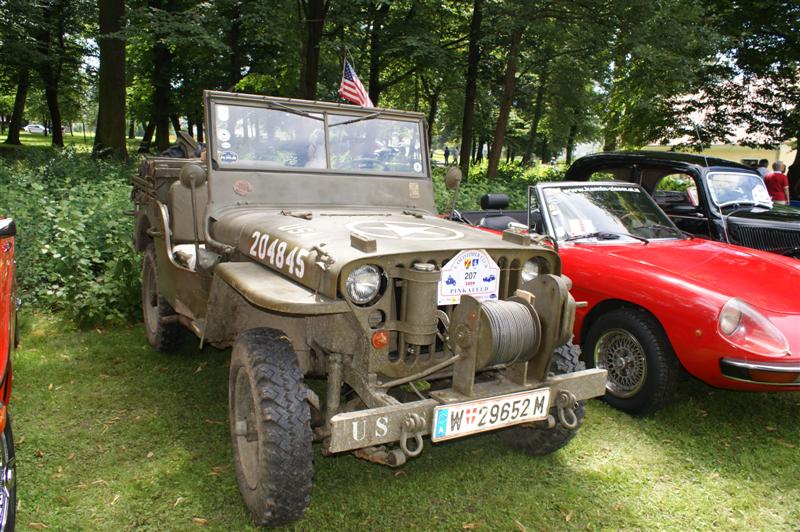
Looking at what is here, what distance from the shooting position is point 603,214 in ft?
18.8

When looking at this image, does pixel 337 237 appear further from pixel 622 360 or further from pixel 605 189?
pixel 605 189

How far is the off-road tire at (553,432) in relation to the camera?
3.71 m

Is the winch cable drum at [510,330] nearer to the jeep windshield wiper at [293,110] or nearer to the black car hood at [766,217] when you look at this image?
the jeep windshield wiper at [293,110]

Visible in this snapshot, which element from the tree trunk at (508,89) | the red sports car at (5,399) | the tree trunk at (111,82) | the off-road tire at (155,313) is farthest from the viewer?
the tree trunk at (508,89)

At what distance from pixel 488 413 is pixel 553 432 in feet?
3.29

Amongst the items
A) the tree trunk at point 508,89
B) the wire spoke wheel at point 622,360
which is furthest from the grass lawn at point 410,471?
the tree trunk at point 508,89

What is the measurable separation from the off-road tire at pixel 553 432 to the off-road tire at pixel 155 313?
2.85 m

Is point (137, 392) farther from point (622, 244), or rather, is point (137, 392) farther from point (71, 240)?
point (622, 244)

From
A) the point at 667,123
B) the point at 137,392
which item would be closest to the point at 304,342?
the point at 137,392

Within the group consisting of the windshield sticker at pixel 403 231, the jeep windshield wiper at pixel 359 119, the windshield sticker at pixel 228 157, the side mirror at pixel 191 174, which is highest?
the jeep windshield wiper at pixel 359 119

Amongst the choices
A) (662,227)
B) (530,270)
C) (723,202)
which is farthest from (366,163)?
(723,202)

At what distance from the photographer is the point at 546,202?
18.5 ft

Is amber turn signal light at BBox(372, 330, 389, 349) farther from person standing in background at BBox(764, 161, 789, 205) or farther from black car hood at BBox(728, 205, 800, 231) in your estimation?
person standing in background at BBox(764, 161, 789, 205)

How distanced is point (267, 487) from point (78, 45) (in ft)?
91.2
